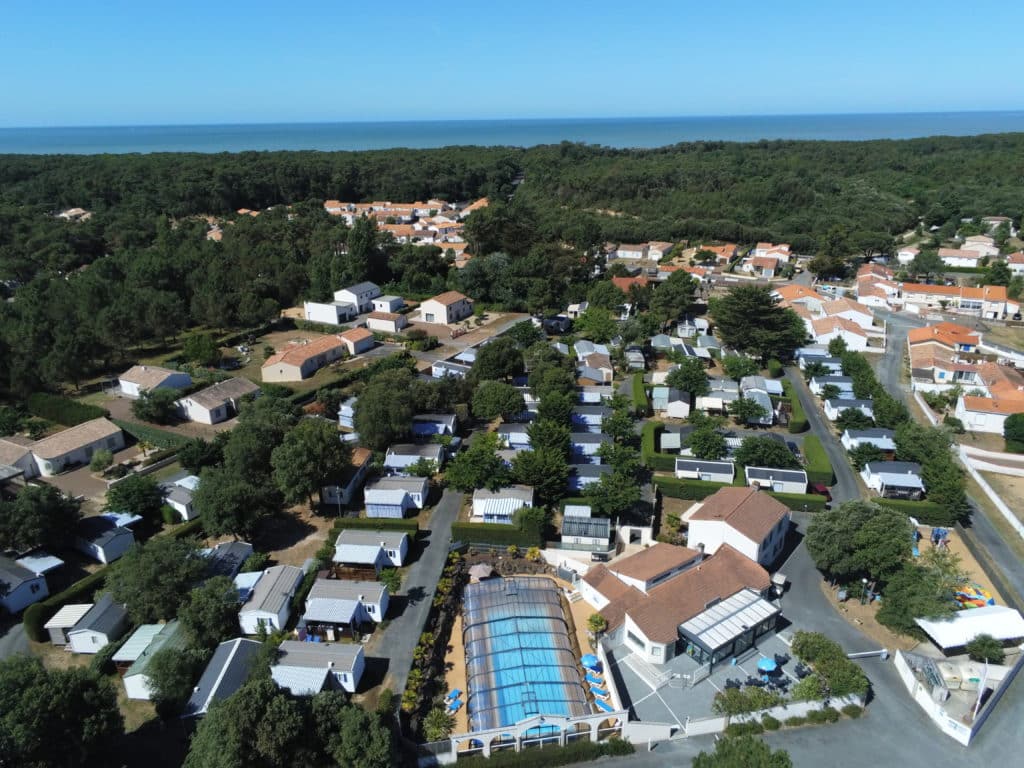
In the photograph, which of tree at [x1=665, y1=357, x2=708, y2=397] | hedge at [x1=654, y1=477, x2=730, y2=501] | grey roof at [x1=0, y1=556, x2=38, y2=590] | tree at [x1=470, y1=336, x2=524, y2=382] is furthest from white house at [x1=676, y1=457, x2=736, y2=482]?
grey roof at [x1=0, y1=556, x2=38, y2=590]

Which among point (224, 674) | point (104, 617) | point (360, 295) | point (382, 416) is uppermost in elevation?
point (382, 416)

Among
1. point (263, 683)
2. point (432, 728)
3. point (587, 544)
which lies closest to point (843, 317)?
point (587, 544)

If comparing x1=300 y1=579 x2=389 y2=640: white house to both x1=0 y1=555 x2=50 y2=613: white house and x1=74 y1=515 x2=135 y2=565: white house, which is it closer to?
x1=74 y1=515 x2=135 y2=565: white house

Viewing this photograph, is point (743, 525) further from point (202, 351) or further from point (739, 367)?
point (202, 351)

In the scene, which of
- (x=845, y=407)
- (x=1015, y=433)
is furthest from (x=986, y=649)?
(x=1015, y=433)

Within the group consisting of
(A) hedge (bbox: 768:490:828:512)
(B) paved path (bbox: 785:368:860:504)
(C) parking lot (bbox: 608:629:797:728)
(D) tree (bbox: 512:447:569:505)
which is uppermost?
(D) tree (bbox: 512:447:569:505)

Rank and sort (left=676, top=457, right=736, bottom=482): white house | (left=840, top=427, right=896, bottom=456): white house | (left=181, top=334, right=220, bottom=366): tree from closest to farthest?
(left=676, top=457, right=736, bottom=482): white house < (left=840, top=427, right=896, bottom=456): white house < (left=181, top=334, right=220, bottom=366): tree
